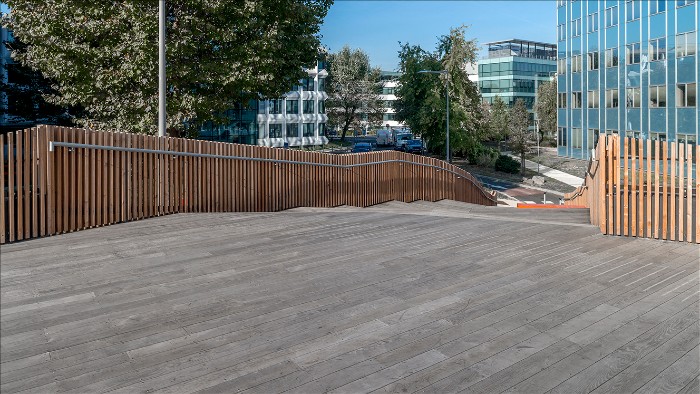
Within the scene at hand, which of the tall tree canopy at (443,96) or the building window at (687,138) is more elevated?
the tall tree canopy at (443,96)

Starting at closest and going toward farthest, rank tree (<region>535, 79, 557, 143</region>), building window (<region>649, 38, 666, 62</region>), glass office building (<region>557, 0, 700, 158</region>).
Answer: glass office building (<region>557, 0, 700, 158</region>)
building window (<region>649, 38, 666, 62</region>)
tree (<region>535, 79, 557, 143</region>)

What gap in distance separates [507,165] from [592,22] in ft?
46.4

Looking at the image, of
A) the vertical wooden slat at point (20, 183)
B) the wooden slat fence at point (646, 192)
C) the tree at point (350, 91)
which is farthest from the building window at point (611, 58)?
the vertical wooden slat at point (20, 183)

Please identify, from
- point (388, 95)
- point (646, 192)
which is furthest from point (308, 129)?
point (388, 95)

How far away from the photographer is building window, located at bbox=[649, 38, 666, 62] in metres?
42.8

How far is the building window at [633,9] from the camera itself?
150 ft

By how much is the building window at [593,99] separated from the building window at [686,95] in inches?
450

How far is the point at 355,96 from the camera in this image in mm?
81938

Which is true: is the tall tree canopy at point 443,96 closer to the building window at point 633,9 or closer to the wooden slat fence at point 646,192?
the building window at point 633,9

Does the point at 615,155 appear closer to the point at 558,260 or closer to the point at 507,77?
the point at 558,260

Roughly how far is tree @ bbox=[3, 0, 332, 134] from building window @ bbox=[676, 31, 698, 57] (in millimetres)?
31678

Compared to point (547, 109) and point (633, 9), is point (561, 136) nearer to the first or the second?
point (633, 9)

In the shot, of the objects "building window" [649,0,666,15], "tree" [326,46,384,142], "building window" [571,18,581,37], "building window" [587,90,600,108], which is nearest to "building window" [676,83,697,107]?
"building window" [649,0,666,15]

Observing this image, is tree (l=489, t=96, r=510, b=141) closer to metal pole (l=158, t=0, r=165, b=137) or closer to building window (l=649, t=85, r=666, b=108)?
building window (l=649, t=85, r=666, b=108)
